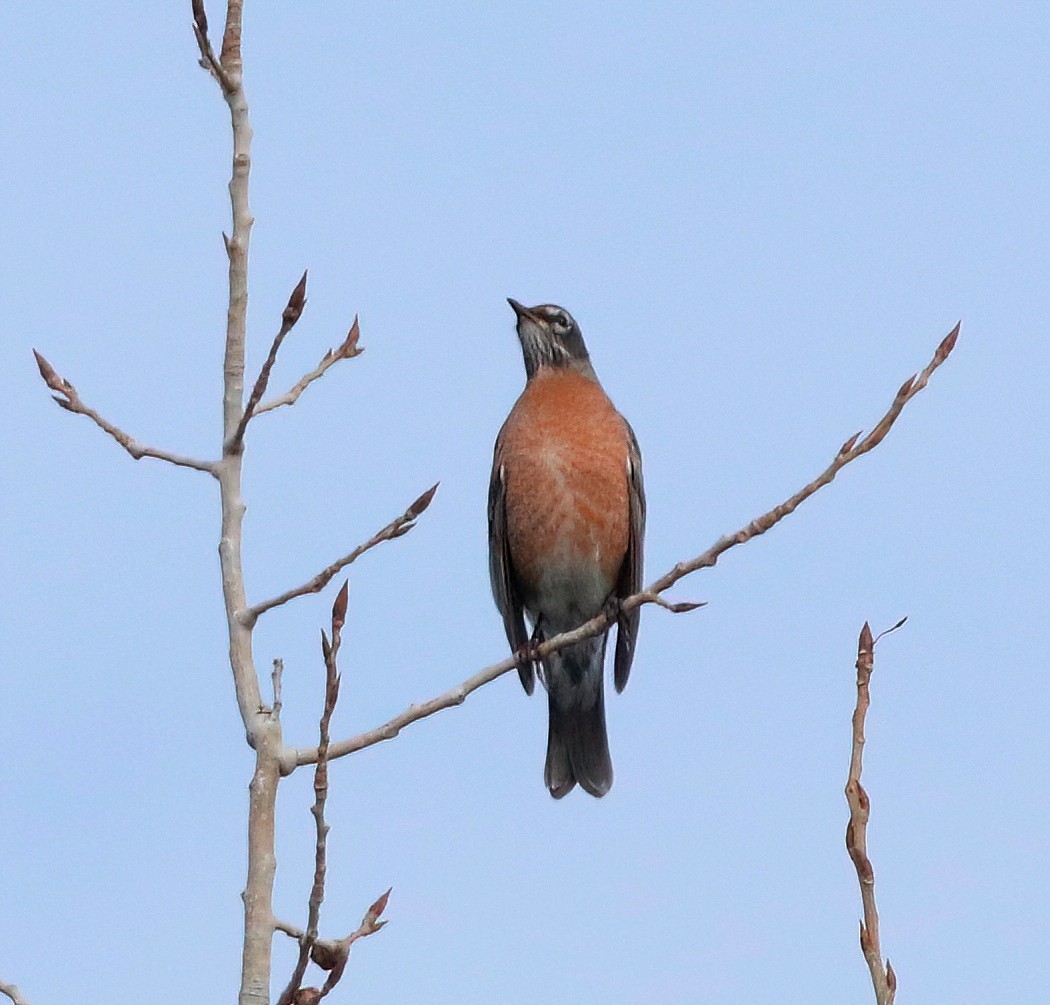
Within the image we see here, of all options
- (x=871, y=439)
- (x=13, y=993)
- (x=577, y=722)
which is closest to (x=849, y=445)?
(x=871, y=439)

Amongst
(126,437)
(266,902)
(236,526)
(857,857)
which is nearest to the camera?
(857,857)

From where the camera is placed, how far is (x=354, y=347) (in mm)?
5023

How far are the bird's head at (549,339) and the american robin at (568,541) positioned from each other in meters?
0.13

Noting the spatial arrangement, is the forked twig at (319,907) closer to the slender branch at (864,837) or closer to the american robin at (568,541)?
the slender branch at (864,837)

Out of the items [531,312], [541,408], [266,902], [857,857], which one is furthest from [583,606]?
[857,857]

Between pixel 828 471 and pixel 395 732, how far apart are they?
131 centimetres

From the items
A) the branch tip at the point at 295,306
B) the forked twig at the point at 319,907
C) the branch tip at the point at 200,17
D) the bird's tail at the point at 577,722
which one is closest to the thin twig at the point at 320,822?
the forked twig at the point at 319,907

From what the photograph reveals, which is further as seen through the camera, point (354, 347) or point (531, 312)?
point (531, 312)

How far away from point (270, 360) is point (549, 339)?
204 inches

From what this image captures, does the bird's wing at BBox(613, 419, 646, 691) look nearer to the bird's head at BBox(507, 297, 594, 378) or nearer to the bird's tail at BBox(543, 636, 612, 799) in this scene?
the bird's tail at BBox(543, 636, 612, 799)

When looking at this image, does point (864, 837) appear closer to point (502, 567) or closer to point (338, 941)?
point (338, 941)

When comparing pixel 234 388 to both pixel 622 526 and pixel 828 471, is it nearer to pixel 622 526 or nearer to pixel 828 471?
pixel 828 471

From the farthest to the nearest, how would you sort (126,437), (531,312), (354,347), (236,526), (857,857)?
1. (531,312)
2. (354,347)
3. (126,437)
4. (236,526)
5. (857,857)

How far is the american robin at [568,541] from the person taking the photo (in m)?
8.30
